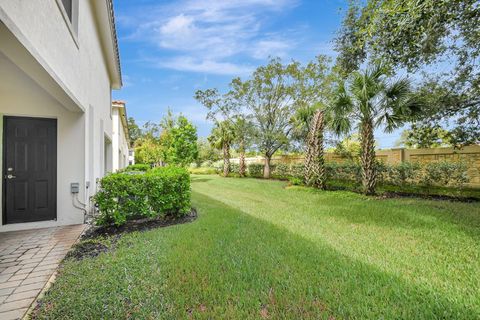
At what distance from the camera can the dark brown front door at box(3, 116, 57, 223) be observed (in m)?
4.85

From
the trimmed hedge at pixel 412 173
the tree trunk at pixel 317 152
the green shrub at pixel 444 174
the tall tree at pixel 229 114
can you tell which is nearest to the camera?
the green shrub at pixel 444 174

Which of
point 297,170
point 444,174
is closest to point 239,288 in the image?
point 444,174

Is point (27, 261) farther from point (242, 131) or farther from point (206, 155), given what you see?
point (206, 155)

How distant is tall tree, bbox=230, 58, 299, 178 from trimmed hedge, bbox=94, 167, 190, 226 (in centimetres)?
1316

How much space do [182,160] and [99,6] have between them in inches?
498

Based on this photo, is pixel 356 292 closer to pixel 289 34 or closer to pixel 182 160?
pixel 289 34

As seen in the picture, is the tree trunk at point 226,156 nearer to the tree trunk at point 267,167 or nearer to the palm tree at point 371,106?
the tree trunk at point 267,167

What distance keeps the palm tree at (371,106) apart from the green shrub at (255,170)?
36.0 ft

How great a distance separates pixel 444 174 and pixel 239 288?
10.0 meters

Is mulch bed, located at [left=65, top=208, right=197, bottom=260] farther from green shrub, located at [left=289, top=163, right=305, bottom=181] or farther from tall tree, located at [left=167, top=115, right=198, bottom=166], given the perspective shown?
tall tree, located at [left=167, top=115, right=198, bottom=166]

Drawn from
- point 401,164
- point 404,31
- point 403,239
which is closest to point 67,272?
point 403,239

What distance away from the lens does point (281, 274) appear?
2.91 m

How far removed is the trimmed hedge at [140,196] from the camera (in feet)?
15.7

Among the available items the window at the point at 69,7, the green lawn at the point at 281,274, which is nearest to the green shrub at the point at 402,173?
the green lawn at the point at 281,274
